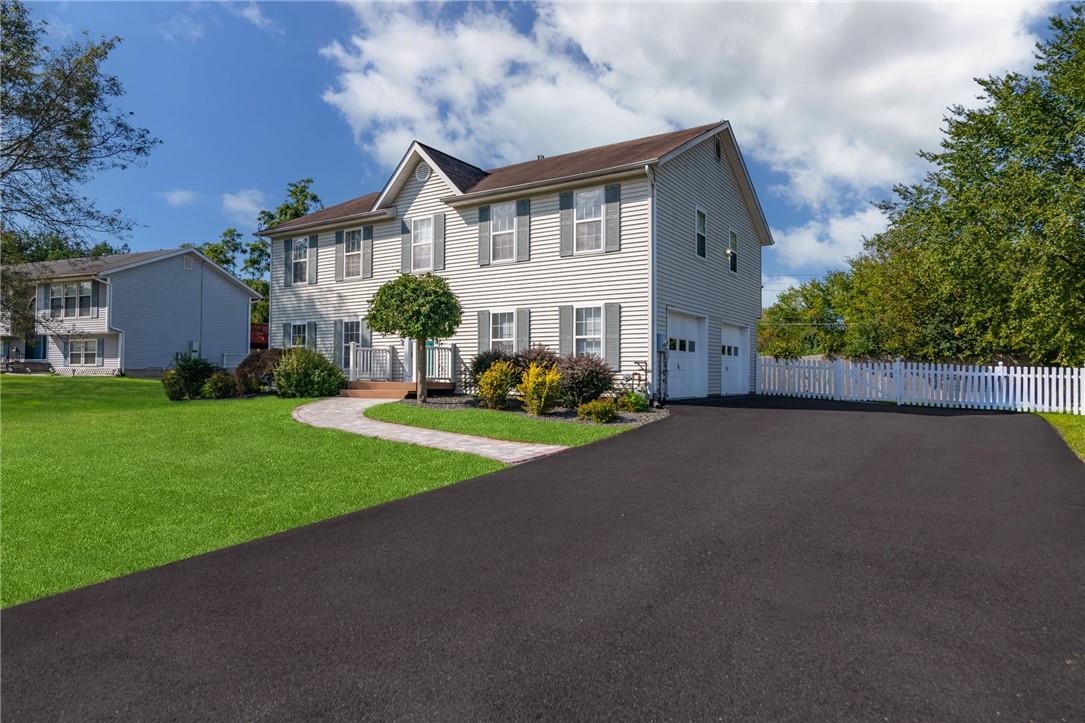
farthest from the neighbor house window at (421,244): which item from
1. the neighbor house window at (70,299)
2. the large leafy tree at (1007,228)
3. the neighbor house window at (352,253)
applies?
the neighbor house window at (70,299)

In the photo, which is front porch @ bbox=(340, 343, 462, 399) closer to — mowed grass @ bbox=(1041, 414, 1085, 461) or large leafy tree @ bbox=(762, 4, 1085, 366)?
mowed grass @ bbox=(1041, 414, 1085, 461)

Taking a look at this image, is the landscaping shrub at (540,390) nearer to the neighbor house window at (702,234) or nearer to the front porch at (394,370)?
the front porch at (394,370)

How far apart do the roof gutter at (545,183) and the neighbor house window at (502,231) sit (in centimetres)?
48

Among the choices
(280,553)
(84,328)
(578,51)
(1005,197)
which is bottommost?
(280,553)

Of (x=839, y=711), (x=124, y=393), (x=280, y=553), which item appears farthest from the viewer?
(x=124, y=393)

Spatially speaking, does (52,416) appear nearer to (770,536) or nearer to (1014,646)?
(770,536)

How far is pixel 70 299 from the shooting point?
32750mm

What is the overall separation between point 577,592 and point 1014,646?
235cm

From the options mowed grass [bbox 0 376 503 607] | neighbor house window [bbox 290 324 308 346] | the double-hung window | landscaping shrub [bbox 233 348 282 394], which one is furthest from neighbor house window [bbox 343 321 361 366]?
the double-hung window

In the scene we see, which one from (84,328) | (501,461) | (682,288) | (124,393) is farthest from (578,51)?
(84,328)

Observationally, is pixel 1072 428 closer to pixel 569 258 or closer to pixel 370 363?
pixel 569 258

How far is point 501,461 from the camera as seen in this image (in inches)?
329

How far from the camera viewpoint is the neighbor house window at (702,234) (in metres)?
17.2

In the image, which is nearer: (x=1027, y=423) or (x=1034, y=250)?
Answer: (x=1027, y=423)
